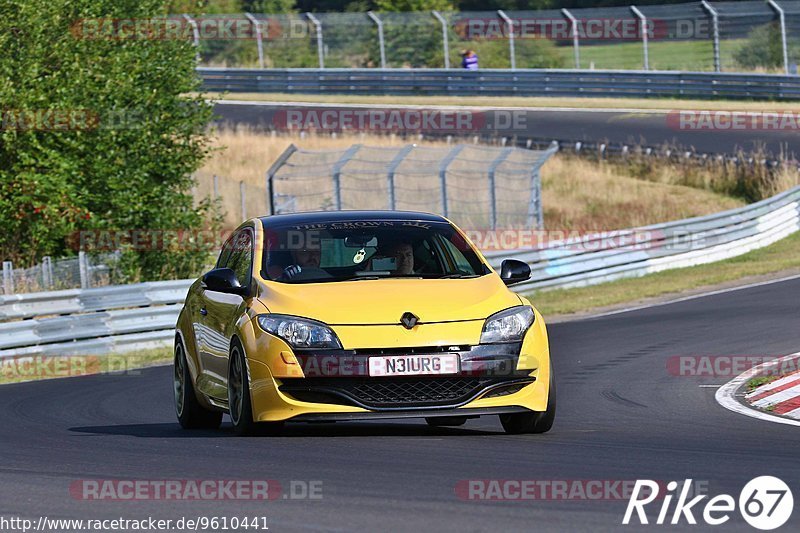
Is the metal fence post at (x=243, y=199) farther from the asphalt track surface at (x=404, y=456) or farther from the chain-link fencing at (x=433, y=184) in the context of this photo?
the asphalt track surface at (x=404, y=456)

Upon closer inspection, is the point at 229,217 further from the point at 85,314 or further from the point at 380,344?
the point at 380,344

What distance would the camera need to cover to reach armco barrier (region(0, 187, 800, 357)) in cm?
1864

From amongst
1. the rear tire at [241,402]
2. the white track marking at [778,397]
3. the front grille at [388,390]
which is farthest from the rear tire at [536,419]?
the white track marking at [778,397]

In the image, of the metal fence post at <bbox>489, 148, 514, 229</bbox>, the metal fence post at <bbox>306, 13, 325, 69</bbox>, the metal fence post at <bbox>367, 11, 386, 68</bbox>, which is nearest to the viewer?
the metal fence post at <bbox>489, 148, 514, 229</bbox>

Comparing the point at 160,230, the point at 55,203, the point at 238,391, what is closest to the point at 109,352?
the point at 55,203

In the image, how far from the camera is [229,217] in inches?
1373

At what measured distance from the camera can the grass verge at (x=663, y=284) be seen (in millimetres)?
23656

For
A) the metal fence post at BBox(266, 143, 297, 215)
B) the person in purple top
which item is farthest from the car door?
the person in purple top

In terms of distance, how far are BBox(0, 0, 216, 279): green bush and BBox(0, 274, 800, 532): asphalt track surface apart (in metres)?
9.43

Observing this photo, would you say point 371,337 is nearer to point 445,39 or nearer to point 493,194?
point 493,194

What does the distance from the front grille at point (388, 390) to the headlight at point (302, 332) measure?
21 cm

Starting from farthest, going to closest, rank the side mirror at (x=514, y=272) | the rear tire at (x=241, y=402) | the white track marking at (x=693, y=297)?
the white track marking at (x=693, y=297), the side mirror at (x=514, y=272), the rear tire at (x=241, y=402)

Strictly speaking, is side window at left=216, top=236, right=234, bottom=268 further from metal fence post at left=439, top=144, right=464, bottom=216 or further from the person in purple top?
the person in purple top

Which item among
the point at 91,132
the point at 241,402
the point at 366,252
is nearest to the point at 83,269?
the point at 91,132
